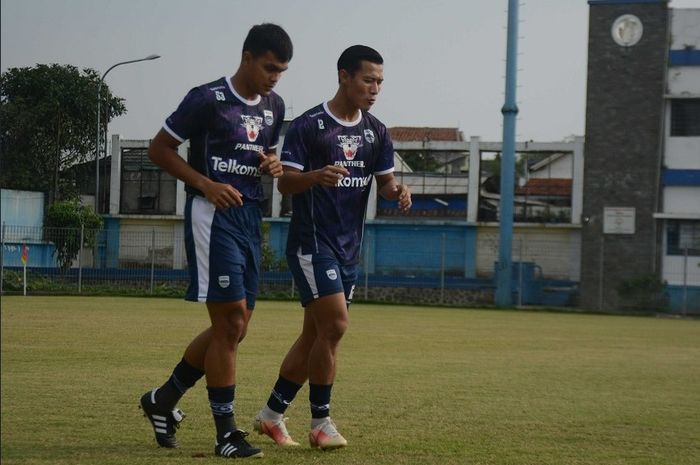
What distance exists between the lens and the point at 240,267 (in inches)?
239

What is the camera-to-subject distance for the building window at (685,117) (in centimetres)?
4316

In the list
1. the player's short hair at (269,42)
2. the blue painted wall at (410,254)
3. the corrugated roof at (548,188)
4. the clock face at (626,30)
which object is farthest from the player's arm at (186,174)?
the corrugated roof at (548,188)

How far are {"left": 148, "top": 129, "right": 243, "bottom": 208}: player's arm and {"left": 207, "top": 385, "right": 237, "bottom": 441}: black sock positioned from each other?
968 mm

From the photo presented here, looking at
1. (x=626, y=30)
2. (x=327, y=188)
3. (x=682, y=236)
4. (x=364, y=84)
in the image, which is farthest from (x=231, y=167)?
(x=626, y=30)

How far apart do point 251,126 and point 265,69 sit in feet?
1.05

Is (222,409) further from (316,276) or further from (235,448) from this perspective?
(316,276)

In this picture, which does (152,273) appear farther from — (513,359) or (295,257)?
(295,257)

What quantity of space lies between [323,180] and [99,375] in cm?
409

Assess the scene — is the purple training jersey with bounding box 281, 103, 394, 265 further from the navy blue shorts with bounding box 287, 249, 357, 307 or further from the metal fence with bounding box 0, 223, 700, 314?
the metal fence with bounding box 0, 223, 700, 314

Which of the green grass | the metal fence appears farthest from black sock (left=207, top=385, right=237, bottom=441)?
the metal fence

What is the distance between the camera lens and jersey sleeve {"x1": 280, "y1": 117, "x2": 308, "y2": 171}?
657cm

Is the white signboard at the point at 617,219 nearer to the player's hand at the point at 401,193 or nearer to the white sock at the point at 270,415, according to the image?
the player's hand at the point at 401,193

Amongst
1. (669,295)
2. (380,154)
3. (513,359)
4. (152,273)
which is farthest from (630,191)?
(380,154)

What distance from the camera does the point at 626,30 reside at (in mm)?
44031
